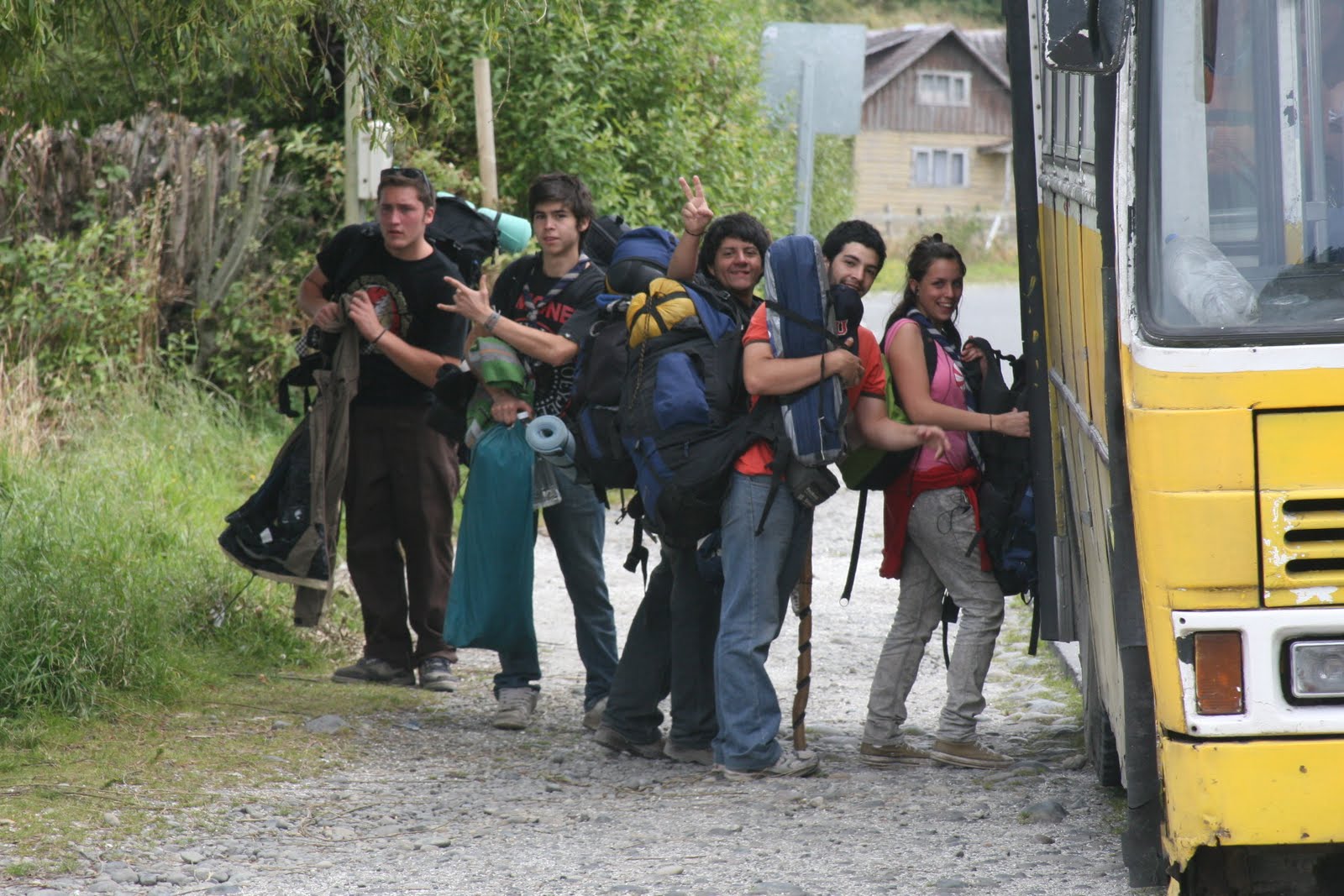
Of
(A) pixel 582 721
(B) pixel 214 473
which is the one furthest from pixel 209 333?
(A) pixel 582 721

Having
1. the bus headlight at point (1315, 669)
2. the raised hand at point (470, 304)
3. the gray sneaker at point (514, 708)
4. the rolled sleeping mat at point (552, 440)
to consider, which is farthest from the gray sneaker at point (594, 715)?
the bus headlight at point (1315, 669)

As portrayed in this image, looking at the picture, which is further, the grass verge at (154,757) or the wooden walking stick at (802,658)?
the wooden walking stick at (802,658)

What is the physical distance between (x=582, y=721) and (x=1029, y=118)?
286cm

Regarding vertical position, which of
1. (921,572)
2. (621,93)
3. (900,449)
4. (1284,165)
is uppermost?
(621,93)

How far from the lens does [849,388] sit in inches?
219

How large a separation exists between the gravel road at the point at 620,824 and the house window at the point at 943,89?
72.1 m

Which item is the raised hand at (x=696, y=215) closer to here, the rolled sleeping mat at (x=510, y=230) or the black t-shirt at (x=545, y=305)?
the black t-shirt at (x=545, y=305)

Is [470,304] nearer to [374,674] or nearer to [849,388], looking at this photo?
[849,388]

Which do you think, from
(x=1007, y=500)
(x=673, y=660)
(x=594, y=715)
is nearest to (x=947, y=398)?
(x=1007, y=500)

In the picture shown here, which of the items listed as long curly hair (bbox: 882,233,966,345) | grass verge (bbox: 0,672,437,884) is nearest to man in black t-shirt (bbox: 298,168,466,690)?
grass verge (bbox: 0,672,437,884)

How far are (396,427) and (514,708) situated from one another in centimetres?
128

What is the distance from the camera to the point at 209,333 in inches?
480

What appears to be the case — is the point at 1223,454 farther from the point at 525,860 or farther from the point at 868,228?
the point at 868,228

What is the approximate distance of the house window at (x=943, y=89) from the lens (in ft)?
252
